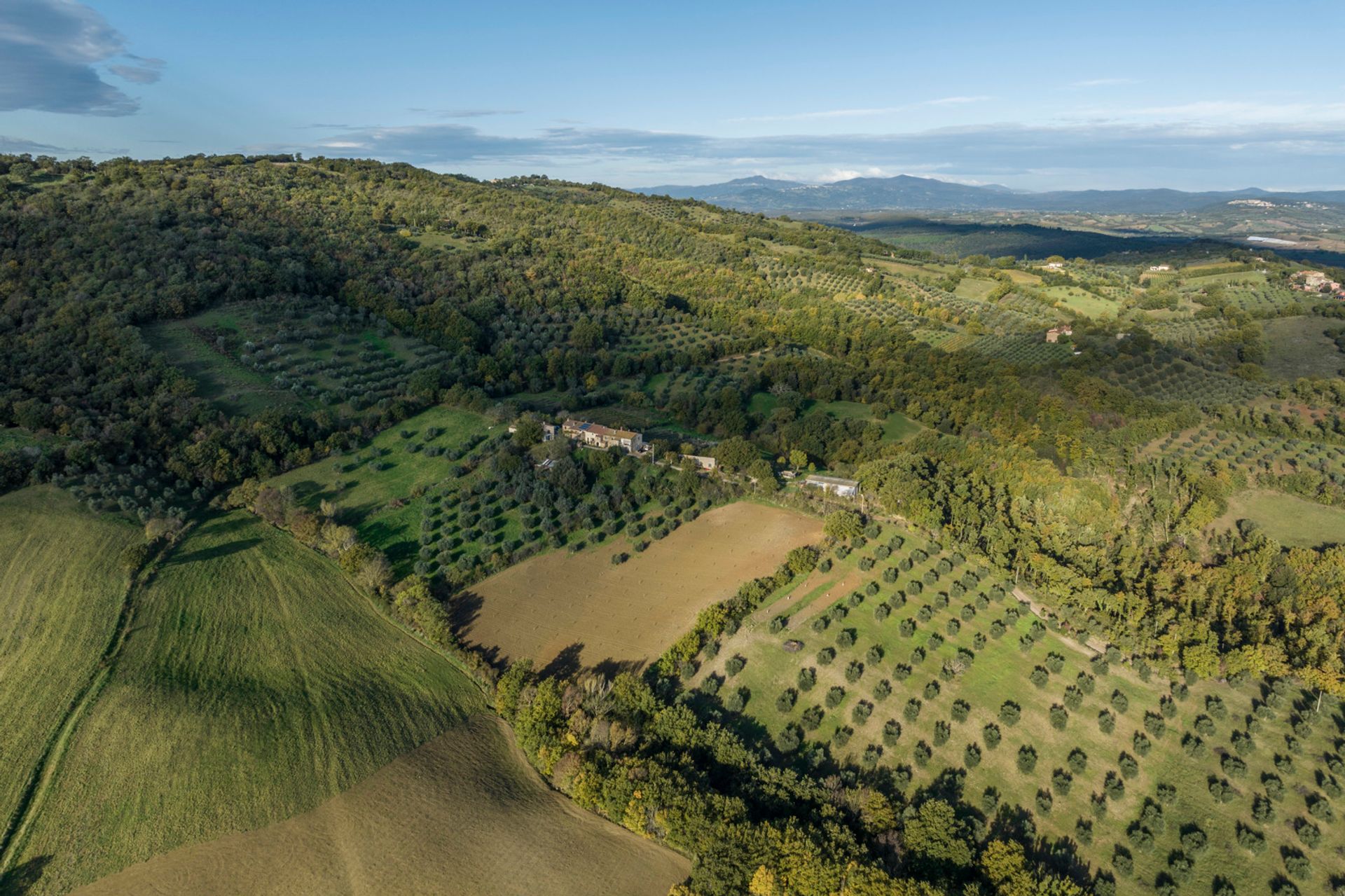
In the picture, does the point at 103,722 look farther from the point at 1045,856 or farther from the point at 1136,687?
the point at 1136,687

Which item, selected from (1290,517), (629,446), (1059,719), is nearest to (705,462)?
(629,446)

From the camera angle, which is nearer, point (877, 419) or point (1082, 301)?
point (877, 419)

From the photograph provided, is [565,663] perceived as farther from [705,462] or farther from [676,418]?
[676,418]

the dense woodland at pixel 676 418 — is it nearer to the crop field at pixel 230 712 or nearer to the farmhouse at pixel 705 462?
the farmhouse at pixel 705 462

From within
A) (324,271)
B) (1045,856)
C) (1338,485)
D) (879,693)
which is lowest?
(1045,856)

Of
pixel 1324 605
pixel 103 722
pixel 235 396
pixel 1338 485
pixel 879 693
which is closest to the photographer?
pixel 103 722

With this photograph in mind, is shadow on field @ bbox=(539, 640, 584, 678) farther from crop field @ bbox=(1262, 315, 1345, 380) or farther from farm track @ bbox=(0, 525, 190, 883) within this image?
crop field @ bbox=(1262, 315, 1345, 380)

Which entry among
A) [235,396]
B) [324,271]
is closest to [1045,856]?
[235,396]
